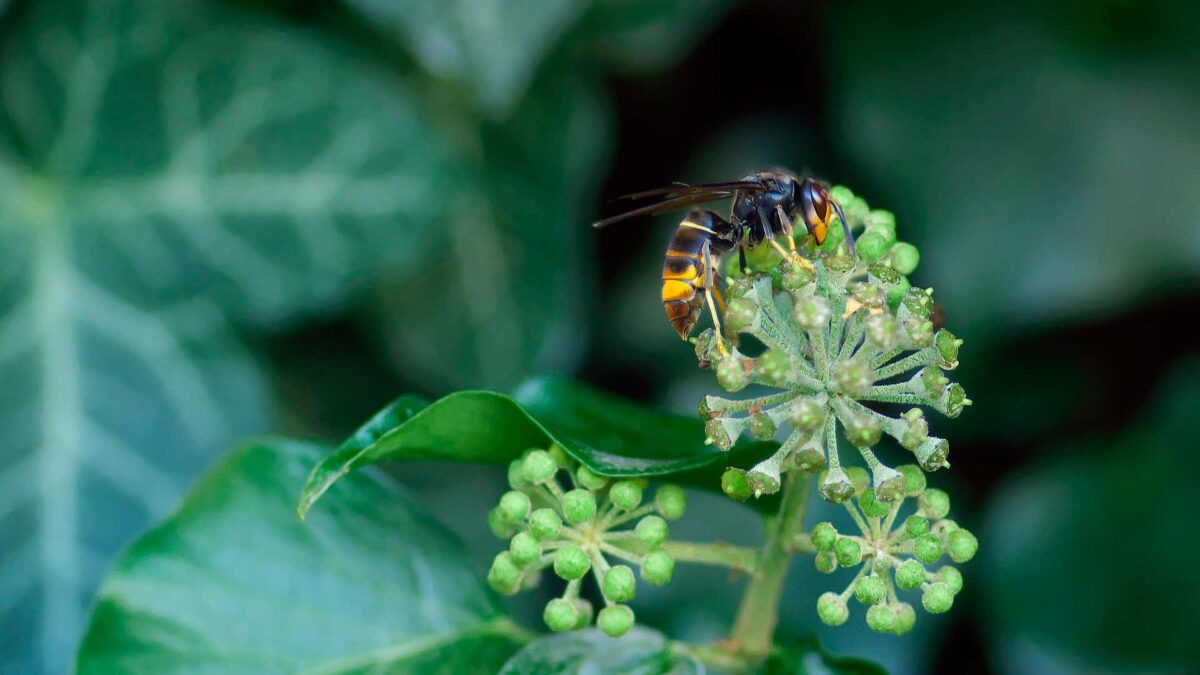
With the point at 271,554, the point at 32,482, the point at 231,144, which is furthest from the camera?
the point at 231,144

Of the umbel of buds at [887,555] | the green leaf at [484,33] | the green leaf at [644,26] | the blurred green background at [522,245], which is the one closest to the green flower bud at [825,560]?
the umbel of buds at [887,555]

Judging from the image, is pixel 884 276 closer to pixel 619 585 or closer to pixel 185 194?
pixel 619 585

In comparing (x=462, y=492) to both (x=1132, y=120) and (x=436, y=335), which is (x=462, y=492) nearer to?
(x=436, y=335)

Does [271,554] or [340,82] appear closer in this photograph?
[271,554]

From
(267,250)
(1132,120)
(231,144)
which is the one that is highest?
(231,144)

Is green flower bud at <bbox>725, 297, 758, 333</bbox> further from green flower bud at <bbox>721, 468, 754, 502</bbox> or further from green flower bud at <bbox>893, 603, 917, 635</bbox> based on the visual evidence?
green flower bud at <bbox>893, 603, 917, 635</bbox>

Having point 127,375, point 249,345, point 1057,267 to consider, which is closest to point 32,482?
point 127,375

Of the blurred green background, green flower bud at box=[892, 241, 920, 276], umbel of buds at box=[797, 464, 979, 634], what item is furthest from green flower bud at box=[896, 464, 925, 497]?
the blurred green background
